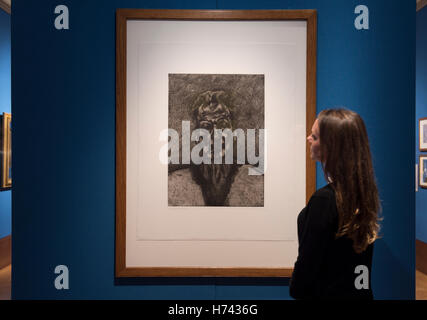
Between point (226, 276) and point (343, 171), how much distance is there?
926 mm

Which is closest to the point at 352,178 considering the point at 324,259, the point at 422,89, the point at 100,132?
the point at 324,259

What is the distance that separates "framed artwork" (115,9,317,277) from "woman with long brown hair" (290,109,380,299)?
622 mm

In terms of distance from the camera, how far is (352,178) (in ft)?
3.24

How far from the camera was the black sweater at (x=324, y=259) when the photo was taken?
3.20 feet

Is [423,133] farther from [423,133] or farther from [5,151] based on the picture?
[5,151]

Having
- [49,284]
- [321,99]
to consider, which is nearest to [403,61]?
[321,99]

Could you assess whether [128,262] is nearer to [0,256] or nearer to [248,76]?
[248,76]

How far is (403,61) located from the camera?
1.65m

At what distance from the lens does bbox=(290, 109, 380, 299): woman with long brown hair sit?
0.98 meters

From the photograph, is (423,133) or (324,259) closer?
(324,259)

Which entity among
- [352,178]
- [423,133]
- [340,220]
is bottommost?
[340,220]

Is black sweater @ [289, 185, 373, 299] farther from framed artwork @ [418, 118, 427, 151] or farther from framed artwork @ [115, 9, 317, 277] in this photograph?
framed artwork @ [418, 118, 427, 151]

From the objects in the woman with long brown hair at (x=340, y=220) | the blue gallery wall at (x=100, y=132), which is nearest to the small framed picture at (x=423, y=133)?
the blue gallery wall at (x=100, y=132)

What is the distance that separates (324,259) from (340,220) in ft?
0.47
